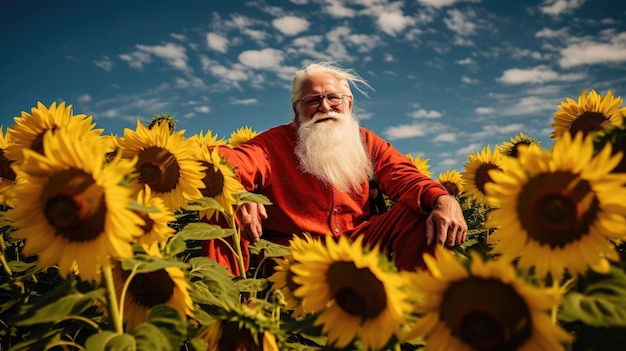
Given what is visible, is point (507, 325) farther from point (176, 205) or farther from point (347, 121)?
point (347, 121)

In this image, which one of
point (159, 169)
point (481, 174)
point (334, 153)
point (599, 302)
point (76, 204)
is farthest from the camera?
point (481, 174)

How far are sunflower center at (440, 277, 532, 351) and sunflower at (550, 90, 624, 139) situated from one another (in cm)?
317

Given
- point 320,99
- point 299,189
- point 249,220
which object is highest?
point 320,99

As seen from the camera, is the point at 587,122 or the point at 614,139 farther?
the point at 587,122

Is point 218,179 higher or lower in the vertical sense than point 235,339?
higher

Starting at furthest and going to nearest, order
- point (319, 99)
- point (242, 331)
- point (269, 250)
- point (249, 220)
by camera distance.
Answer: point (319, 99), point (249, 220), point (269, 250), point (242, 331)

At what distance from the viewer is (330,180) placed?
171 inches

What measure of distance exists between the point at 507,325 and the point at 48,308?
4.41 ft

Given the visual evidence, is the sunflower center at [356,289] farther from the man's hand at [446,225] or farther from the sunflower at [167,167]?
the man's hand at [446,225]

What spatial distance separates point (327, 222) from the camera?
419 centimetres

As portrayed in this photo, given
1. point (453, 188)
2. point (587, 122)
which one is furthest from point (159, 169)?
point (453, 188)

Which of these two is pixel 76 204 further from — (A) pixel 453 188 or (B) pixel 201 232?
(A) pixel 453 188

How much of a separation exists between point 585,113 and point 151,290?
12.9 feet

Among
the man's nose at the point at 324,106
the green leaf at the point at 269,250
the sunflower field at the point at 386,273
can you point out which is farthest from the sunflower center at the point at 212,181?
the man's nose at the point at 324,106
